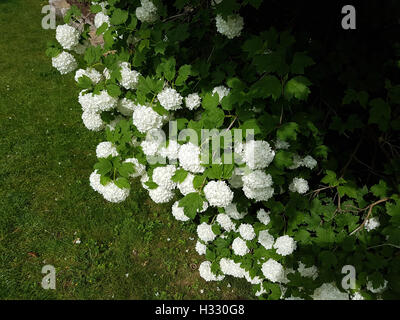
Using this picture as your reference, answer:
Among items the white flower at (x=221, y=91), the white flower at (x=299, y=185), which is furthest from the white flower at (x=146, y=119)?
the white flower at (x=299, y=185)

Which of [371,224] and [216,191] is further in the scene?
[371,224]

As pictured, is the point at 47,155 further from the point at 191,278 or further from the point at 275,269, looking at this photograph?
the point at 275,269

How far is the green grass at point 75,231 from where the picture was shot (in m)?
3.41

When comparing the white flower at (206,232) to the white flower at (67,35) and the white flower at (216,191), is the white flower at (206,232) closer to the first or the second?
the white flower at (216,191)

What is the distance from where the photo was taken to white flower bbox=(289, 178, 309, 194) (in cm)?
226

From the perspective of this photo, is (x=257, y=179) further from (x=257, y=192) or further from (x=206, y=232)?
(x=206, y=232)

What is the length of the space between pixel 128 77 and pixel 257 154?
96cm

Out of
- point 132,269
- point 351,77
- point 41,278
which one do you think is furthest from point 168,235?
point 351,77

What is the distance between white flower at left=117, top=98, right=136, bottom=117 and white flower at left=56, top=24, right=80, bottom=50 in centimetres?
52

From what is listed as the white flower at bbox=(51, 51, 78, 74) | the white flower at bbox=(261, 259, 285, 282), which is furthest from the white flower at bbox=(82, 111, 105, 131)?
the white flower at bbox=(261, 259, 285, 282)

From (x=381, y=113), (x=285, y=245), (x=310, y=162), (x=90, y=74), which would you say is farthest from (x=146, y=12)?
(x=285, y=245)

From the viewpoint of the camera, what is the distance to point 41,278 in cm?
344

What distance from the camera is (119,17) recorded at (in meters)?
2.13
